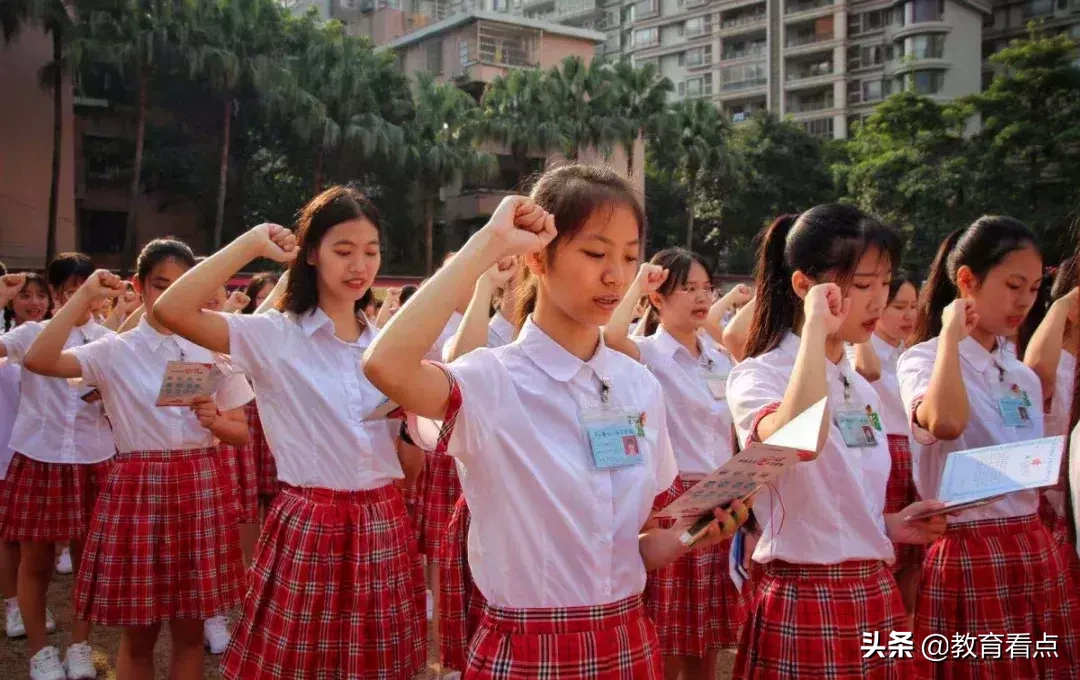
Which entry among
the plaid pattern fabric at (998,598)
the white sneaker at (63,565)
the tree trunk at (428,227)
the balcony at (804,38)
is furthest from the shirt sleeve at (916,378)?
the balcony at (804,38)

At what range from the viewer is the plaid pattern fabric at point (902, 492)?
4.41 metres

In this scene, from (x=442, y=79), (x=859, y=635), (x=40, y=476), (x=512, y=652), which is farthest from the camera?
(x=442, y=79)

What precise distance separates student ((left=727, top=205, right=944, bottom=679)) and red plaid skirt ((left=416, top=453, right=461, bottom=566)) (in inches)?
104

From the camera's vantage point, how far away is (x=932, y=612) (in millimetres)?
2949

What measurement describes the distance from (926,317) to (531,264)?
1.89 m

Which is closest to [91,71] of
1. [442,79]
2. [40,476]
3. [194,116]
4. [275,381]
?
[194,116]

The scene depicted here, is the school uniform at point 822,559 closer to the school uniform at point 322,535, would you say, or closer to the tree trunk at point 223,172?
the school uniform at point 322,535

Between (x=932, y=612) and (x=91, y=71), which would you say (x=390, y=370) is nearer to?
(x=932, y=612)

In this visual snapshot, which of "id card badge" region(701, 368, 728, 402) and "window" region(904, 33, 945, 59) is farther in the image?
"window" region(904, 33, 945, 59)

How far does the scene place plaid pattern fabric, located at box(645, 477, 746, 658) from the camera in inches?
146

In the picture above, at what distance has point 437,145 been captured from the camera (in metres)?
32.8

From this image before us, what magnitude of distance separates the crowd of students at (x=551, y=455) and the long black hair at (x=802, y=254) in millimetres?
10

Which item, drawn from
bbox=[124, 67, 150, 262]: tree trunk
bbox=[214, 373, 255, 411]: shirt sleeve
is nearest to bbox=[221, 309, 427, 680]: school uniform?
bbox=[214, 373, 255, 411]: shirt sleeve

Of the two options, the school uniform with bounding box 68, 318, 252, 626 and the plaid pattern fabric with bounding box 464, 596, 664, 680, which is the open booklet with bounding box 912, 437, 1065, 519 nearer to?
the plaid pattern fabric with bounding box 464, 596, 664, 680
